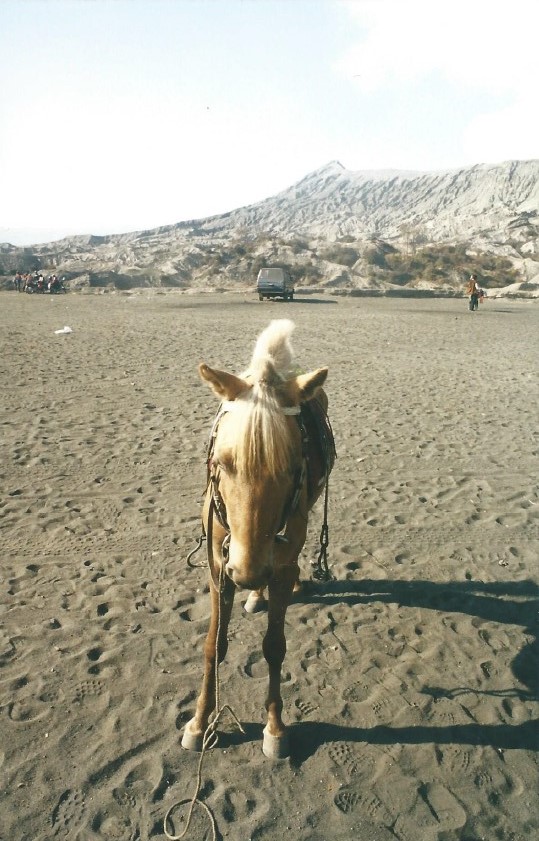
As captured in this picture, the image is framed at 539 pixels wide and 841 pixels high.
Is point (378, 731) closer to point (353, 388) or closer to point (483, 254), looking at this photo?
point (353, 388)

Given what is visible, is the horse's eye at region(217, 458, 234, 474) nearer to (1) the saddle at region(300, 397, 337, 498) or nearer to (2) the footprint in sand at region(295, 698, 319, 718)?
(1) the saddle at region(300, 397, 337, 498)

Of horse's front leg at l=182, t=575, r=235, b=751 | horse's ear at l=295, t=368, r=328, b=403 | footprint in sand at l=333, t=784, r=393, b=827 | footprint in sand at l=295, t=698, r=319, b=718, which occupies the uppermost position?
horse's ear at l=295, t=368, r=328, b=403

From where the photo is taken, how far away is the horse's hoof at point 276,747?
3.00m

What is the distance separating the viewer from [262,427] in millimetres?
2453

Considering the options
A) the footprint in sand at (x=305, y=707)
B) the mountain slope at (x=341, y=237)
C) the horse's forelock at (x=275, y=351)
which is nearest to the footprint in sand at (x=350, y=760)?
the footprint in sand at (x=305, y=707)

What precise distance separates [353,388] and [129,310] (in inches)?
720

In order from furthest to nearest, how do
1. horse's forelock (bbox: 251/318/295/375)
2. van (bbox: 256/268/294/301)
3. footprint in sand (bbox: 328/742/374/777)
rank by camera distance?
1. van (bbox: 256/268/294/301)
2. footprint in sand (bbox: 328/742/374/777)
3. horse's forelock (bbox: 251/318/295/375)

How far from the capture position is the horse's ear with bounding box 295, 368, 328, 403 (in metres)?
2.69

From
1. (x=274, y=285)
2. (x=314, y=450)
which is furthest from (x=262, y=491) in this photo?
(x=274, y=285)

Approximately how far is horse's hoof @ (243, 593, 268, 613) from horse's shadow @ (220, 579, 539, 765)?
1.21 feet

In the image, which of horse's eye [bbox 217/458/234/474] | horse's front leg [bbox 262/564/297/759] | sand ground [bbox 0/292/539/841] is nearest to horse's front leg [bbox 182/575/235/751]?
sand ground [bbox 0/292/539/841]

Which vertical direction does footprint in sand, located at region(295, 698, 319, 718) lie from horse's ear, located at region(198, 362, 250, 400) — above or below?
below

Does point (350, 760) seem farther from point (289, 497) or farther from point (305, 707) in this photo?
point (289, 497)

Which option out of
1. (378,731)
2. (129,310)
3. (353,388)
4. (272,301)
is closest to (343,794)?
(378,731)
